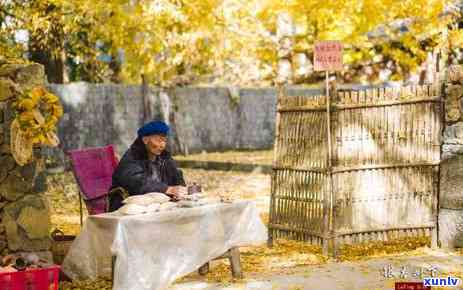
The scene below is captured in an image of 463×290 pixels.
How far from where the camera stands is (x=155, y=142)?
28.7 feet

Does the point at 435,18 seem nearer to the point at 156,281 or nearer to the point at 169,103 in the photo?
the point at 169,103

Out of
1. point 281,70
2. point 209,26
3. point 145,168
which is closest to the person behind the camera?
point 145,168

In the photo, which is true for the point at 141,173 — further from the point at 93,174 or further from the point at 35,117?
the point at 35,117

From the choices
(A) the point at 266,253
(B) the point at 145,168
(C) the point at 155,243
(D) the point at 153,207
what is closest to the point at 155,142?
(B) the point at 145,168

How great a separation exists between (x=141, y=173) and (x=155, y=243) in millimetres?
1030

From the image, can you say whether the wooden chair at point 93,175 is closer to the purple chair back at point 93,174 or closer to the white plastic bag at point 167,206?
the purple chair back at point 93,174

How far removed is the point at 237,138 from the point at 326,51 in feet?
57.3

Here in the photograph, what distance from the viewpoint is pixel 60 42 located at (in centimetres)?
1825

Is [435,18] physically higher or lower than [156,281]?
higher

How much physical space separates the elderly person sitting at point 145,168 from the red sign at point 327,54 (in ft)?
7.70

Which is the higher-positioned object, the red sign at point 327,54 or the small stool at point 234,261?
the red sign at point 327,54

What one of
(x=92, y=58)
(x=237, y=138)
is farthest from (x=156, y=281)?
(x=237, y=138)

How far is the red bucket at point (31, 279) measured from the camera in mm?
7078

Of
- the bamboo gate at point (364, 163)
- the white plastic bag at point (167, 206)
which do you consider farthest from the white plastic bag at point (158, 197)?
the bamboo gate at point (364, 163)
